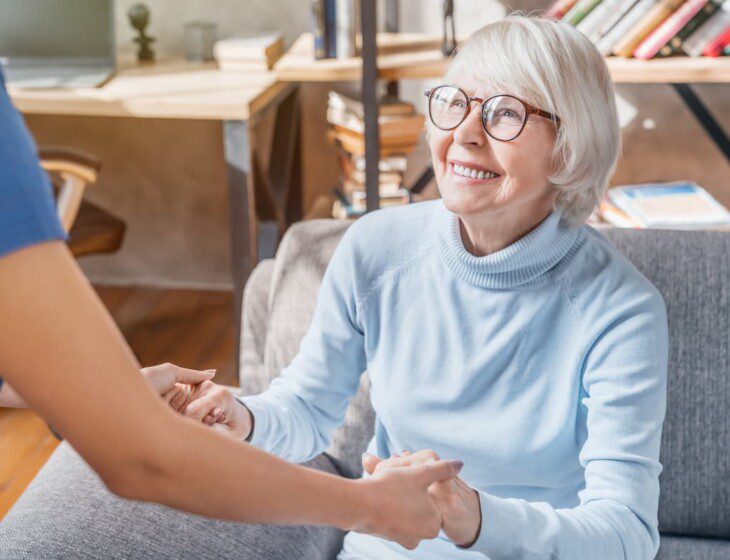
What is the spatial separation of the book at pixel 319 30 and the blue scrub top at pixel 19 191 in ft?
6.55

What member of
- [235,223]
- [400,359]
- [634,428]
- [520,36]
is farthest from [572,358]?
[235,223]

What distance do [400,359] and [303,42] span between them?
5.84 feet

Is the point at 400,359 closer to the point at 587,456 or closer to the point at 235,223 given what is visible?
the point at 587,456

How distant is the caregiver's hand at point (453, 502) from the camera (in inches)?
41.1

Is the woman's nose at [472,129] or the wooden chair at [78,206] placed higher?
the woman's nose at [472,129]

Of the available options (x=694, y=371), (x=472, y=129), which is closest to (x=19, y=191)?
(x=472, y=129)

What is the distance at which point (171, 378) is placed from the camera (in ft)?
3.88

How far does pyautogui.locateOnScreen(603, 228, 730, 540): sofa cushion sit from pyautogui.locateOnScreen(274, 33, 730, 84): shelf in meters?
1.03

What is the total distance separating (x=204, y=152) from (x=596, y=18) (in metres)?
1.36

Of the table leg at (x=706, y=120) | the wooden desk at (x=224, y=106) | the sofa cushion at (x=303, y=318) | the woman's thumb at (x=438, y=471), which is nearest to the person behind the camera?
the woman's thumb at (x=438, y=471)

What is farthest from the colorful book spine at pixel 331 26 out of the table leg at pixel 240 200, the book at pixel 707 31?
the book at pixel 707 31

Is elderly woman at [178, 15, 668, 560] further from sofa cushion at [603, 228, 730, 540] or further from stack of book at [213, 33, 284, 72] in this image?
stack of book at [213, 33, 284, 72]

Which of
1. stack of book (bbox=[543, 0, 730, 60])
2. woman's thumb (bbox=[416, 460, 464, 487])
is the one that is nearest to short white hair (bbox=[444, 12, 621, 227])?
woman's thumb (bbox=[416, 460, 464, 487])

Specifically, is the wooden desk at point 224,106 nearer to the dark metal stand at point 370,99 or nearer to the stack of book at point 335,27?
the stack of book at point 335,27
